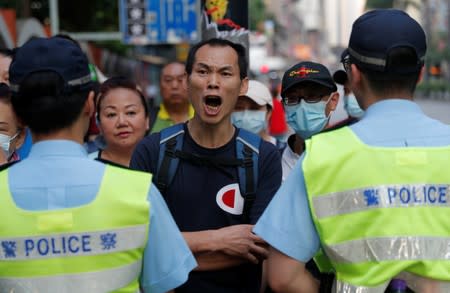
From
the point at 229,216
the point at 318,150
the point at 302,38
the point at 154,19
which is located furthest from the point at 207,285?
the point at 302,38

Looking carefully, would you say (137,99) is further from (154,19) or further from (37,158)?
(154,19)

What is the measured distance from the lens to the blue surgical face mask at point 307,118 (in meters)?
4.65

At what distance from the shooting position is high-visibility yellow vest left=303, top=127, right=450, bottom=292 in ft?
8.61

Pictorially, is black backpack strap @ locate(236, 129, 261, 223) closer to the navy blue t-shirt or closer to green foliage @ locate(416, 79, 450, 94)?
the navy blue t-shirt

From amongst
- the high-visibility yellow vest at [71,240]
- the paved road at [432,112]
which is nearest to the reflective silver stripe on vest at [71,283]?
the high-visibility yellow vest at [71,240]

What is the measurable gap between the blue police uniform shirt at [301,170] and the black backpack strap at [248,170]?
657 mm

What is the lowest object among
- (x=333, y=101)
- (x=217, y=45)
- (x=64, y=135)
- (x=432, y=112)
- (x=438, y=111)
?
(x=438, y=111)

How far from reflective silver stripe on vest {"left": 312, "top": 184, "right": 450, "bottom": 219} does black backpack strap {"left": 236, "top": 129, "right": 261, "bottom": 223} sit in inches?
31.2

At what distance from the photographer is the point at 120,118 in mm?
4945

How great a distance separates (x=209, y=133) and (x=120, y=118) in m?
1.50

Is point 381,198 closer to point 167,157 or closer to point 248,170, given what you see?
point 248,170

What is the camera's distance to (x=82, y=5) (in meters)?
23.2

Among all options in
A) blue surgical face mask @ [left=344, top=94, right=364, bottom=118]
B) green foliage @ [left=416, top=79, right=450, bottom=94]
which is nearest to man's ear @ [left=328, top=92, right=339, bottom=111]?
blue surgical face mask @ [left=344, top=94, right=364, bottom=118]

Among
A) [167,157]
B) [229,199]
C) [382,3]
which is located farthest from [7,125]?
[382,3]
